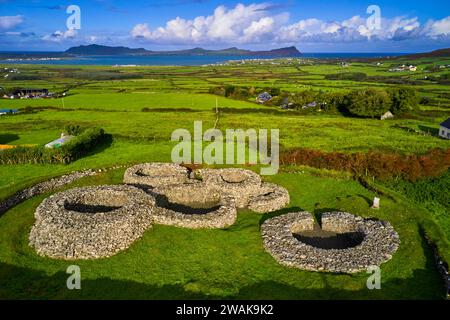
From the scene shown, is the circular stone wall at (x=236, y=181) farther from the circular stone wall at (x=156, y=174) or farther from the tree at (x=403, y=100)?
the tree at (x=403, y=100)

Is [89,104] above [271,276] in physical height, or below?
above

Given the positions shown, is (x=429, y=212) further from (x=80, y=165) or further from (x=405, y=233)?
(x=80, y=165)

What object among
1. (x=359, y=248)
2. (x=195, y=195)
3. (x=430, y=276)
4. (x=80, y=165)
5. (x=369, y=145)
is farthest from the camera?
(x=369, y=145)

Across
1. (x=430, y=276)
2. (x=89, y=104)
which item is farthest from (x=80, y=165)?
(x=89, y=104)

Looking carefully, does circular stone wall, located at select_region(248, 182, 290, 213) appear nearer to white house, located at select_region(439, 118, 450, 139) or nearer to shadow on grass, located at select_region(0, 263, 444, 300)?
shadow on grass, located at select_region(0, 263, 444, 300)

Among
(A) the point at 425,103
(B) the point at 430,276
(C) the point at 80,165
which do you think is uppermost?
(A) the point at 425,103

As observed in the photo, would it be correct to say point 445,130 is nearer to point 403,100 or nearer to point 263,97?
point 403,100

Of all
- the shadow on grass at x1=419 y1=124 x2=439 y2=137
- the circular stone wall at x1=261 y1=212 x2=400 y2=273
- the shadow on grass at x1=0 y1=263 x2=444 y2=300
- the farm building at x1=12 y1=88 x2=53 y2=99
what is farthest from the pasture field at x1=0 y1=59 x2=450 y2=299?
the farm building at x1=12 y1=88 x2=53 y2=99
